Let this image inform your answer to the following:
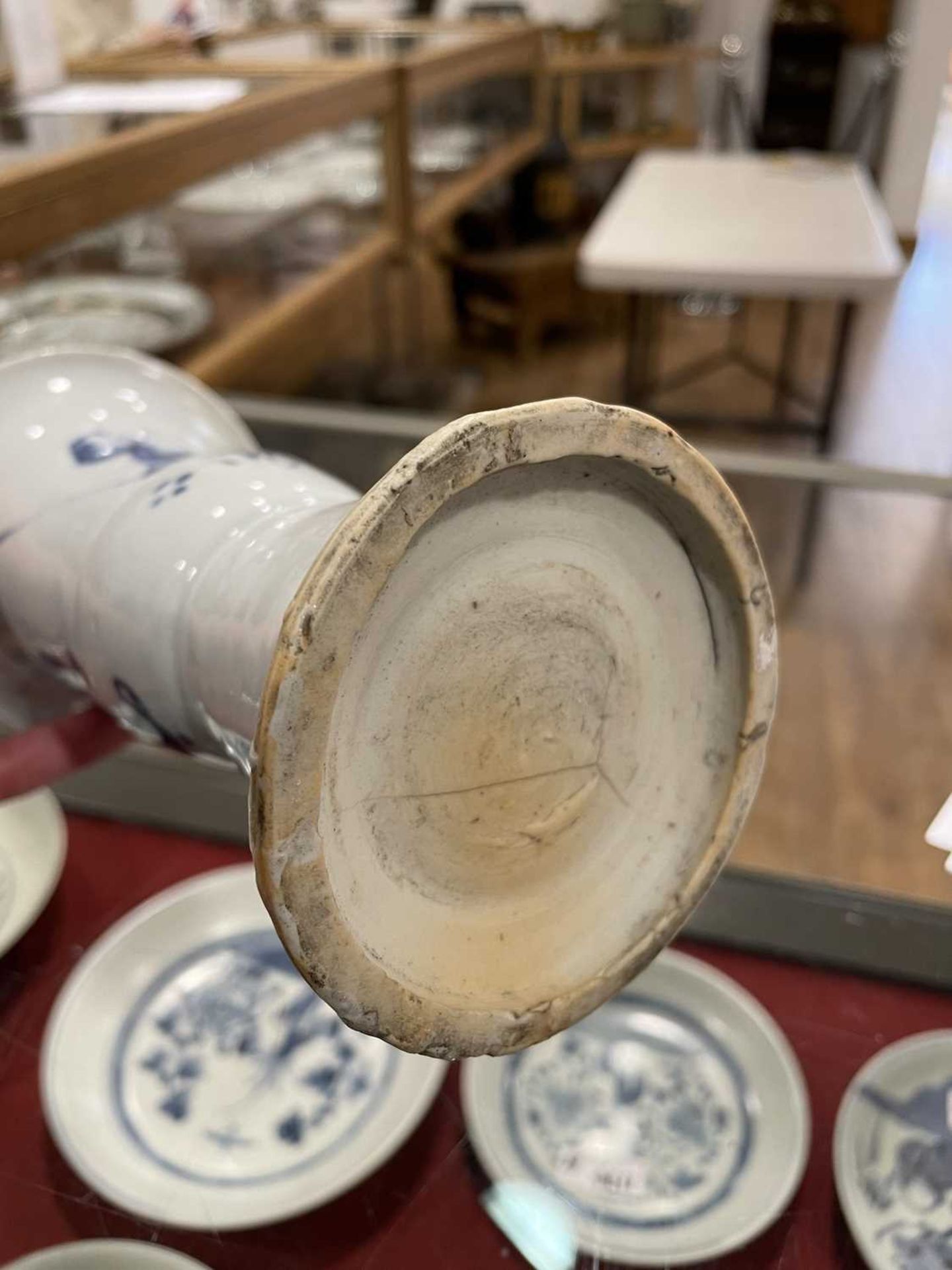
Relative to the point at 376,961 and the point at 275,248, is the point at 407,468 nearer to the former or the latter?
the point at 376,961

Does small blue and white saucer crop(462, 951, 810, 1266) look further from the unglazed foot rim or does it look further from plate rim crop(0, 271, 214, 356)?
plate rim crop(0, 271, 214, 356)

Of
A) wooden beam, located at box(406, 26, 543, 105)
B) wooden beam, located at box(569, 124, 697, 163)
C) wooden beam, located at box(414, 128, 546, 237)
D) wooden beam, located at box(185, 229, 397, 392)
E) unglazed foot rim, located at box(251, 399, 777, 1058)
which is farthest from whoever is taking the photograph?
wooden beam, located at box(569, 124, 697, 163)

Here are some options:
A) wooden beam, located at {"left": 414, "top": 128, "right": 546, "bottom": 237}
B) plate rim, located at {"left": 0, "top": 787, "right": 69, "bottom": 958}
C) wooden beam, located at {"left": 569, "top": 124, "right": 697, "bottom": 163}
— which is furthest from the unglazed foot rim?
wooden beam, located at {"left": 569, "top": 124, "right": 697, "bottom": 163}

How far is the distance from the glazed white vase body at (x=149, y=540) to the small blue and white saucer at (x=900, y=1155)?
1.06ft

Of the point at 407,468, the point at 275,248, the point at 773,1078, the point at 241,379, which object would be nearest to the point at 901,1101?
the point at 773,1078

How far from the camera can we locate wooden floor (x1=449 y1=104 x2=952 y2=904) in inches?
30.3

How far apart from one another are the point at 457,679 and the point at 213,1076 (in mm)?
366

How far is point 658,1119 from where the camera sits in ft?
1.68

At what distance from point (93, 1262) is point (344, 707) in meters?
0.31

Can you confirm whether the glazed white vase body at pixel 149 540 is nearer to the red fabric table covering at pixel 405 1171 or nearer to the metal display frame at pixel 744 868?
the metal display frame at pixel 744 868

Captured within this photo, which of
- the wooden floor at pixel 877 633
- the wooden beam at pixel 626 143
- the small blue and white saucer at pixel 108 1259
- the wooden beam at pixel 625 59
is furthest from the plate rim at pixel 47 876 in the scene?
the wooden beam at pixel 626 143

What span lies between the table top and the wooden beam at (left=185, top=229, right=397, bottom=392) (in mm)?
421

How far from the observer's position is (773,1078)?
0.51m

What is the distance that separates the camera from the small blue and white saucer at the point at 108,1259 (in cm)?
42
